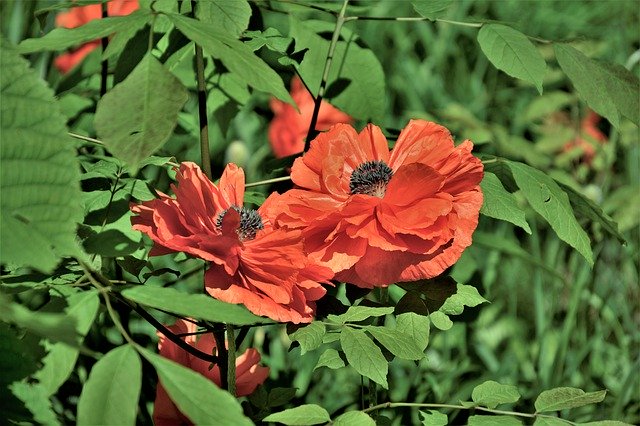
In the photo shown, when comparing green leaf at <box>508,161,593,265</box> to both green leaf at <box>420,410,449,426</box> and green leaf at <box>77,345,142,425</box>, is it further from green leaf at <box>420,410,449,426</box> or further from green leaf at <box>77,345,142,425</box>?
green leaf at <box>77,345,142,425</box>

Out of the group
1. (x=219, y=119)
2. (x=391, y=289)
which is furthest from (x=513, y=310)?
(x=219, y=119)

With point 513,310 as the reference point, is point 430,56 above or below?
above

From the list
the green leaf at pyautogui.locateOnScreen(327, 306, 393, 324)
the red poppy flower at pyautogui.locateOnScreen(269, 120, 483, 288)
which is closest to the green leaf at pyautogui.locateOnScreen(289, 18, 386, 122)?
the red poppy flower at pyautogui.locateOnScreen(269, 120, 483, 288)

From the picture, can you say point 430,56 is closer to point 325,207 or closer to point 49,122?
point 325,207

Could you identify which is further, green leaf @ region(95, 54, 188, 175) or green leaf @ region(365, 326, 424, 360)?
green leaf @ region(365, 326, 424, 360)

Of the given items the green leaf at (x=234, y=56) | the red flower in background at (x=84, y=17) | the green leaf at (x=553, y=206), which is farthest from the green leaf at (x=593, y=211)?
the red flower in background at (x=84, y=17)

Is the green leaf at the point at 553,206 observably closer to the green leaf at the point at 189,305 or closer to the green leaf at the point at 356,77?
the green leaf at the point at 356,77
